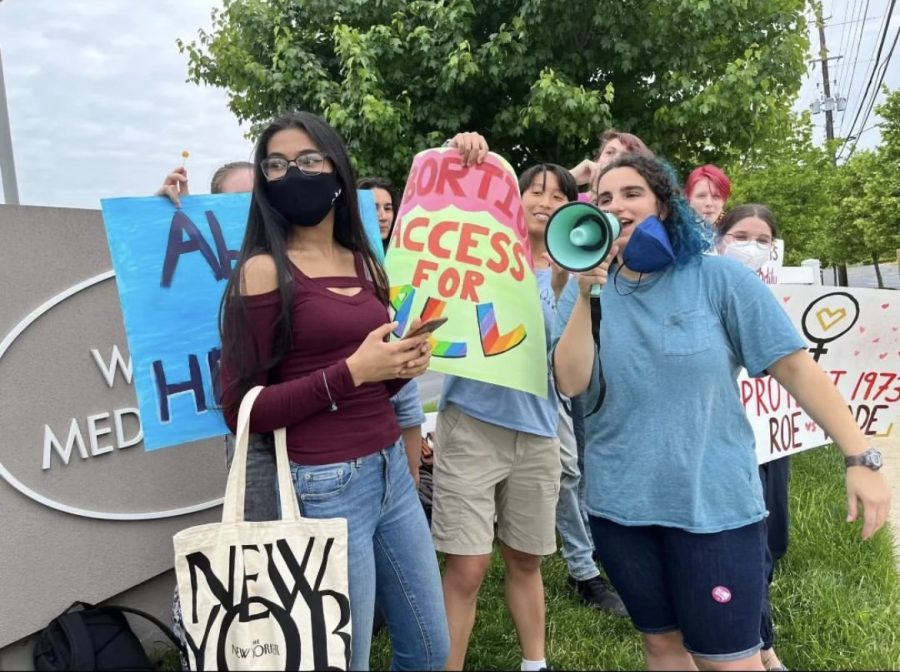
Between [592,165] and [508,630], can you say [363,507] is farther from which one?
[592,165]

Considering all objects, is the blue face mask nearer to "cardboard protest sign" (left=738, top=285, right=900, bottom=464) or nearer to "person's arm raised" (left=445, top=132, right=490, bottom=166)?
"person's arm raised" (left=445, top=132, right=490, bottom=166)

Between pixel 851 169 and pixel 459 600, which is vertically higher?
pixel 851 169

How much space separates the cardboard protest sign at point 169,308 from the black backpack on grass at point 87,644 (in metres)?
0.84

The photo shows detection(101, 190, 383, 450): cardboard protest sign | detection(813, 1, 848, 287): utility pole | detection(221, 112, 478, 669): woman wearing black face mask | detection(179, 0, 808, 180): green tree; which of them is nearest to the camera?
detection(221, 112, 478, 669): woman wearing black face mask

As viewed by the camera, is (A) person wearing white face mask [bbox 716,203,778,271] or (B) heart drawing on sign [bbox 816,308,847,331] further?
(B) heart drawing on sign [bbox 816,308,847,331]

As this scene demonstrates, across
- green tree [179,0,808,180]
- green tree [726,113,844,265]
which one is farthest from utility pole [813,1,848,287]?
green tree [179,0,808,180]

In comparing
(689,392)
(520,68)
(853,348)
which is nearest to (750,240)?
(853,348)

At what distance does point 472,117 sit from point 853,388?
592cm

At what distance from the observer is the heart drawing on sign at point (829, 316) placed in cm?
358

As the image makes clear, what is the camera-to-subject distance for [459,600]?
2328mm

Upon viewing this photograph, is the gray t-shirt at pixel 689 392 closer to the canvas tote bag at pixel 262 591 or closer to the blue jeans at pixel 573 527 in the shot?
the canvas tote bag at pixel 262 591

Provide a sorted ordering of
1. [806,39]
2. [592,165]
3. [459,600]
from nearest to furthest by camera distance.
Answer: [459,600], [592,165], [806,39]

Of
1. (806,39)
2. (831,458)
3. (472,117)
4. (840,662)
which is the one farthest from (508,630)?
(806,39)

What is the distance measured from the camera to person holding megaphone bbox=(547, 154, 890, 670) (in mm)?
1646
